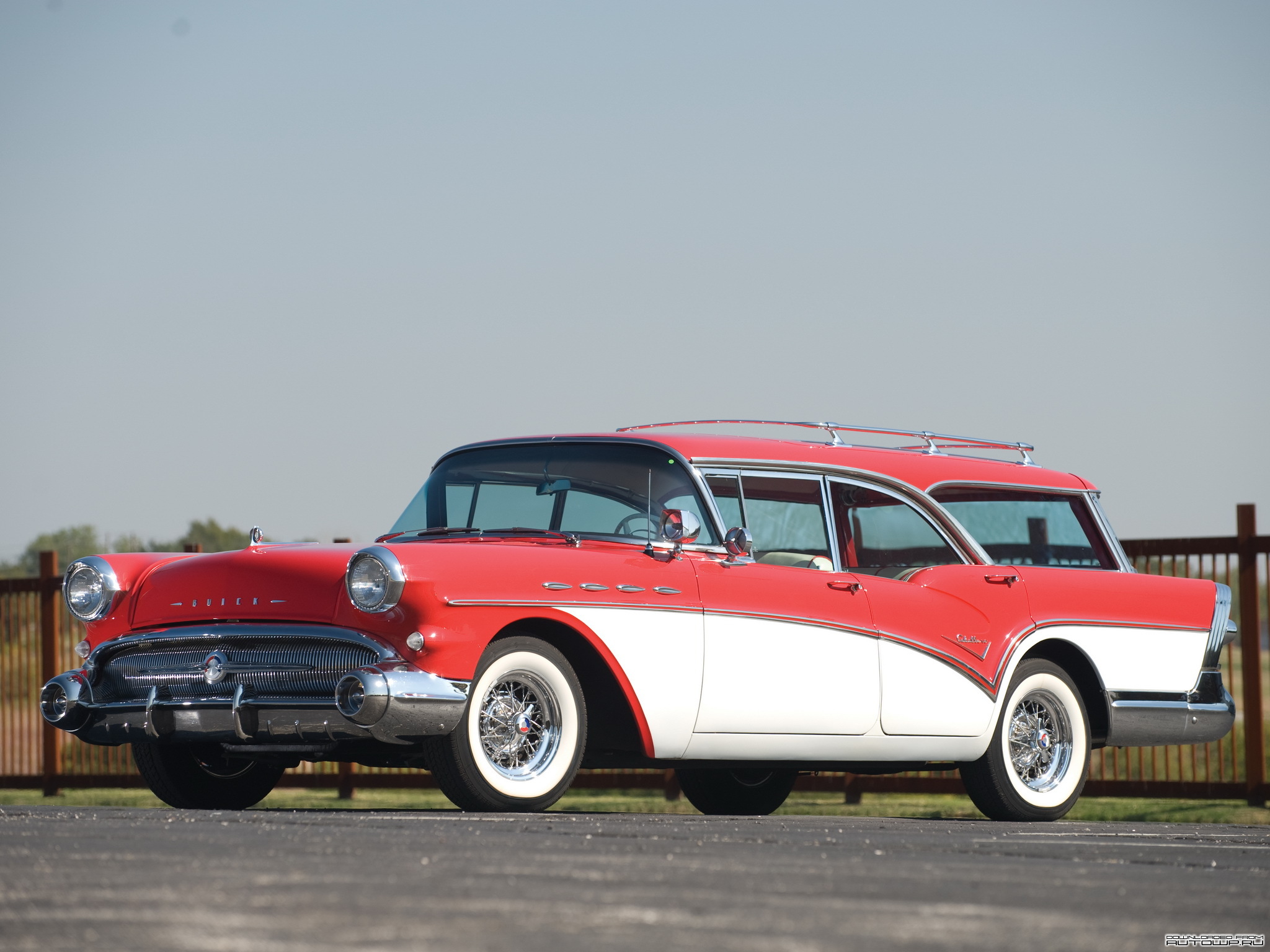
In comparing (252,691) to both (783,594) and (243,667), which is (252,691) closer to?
(243,667)

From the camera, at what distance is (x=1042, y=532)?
10055 mm

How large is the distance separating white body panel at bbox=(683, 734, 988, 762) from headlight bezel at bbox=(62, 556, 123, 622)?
2641 millimetres

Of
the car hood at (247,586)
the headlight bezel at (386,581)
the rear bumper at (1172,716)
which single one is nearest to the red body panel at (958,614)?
the rear bumper at (1172,716)

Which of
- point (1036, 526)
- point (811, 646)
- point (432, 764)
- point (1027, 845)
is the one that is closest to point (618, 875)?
point (1027, 845)

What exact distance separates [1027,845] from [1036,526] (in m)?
4.29

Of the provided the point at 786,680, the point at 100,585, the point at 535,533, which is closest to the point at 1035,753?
the point at 786,680

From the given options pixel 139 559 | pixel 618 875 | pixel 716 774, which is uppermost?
pixel 139 559

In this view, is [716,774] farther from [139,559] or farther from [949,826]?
[139,559]

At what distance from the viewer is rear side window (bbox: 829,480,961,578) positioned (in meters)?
8.76

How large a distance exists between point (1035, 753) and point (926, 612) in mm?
1149

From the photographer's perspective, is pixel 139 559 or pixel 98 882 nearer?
pixel 98 882

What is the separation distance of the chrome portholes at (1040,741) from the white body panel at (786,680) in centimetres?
119

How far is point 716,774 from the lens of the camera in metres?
9.90

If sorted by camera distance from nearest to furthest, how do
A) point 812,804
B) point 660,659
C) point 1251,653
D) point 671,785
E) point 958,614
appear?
1. point 660,659
2. point 958,614
3. point 1251,653
4. point 671,785
5. point 812,804
